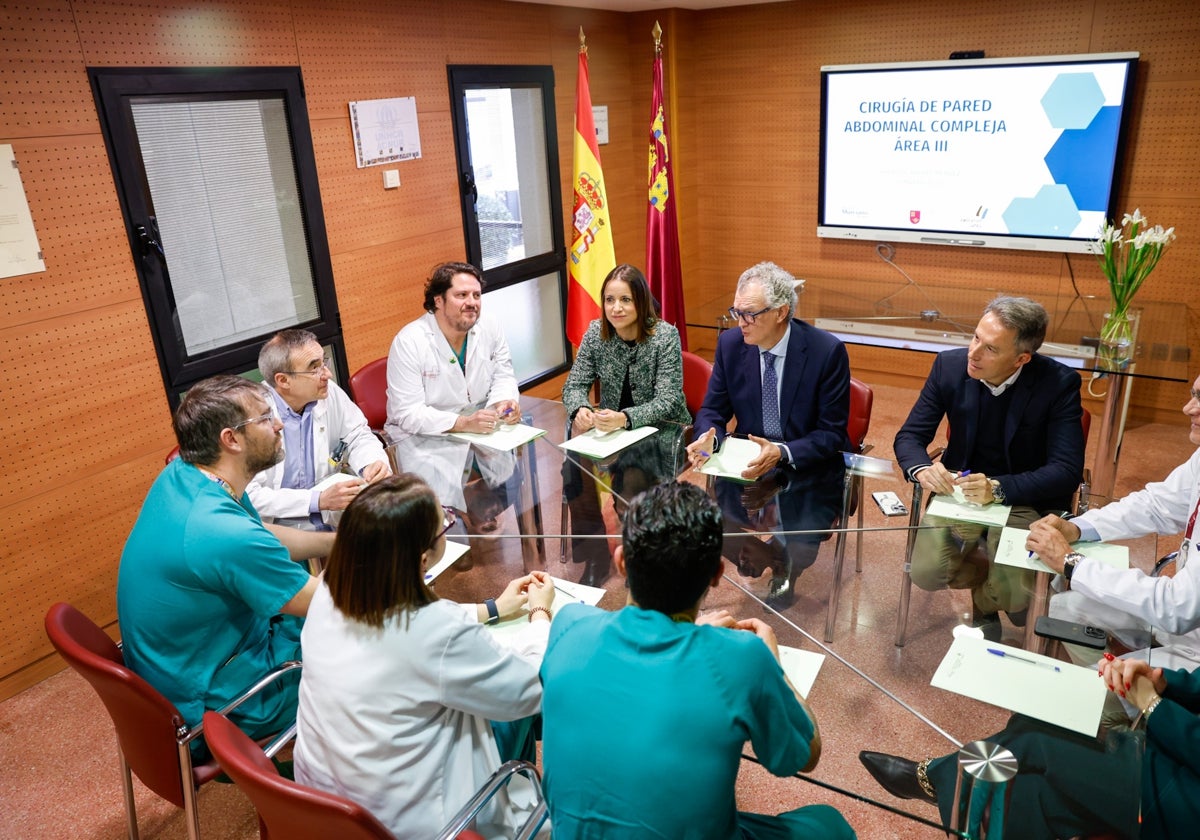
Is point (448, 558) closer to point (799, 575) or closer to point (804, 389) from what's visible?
point (799, 575)

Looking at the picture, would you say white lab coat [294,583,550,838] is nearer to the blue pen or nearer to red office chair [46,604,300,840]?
red office chair [46,604,300,840]

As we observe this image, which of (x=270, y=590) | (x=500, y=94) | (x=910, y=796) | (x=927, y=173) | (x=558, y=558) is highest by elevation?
(x=500, y=94)

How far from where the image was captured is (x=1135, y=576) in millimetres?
1961

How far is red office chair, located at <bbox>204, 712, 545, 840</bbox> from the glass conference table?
707 mm

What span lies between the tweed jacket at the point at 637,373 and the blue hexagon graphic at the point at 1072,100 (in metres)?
2.98

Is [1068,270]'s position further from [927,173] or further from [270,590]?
[270,590]

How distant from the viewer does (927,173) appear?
17.4 ft

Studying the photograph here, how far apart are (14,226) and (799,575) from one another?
9.42 ft

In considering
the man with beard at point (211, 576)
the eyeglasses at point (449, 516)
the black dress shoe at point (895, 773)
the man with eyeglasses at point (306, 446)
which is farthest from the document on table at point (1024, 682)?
the man with eyeglasses at point (306, 446)

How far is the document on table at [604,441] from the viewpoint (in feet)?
9.94

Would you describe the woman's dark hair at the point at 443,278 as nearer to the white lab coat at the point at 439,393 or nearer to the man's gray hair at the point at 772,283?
the white lab coat at the point at 439,393

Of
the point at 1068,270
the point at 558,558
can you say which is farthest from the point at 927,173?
the point at 558,558

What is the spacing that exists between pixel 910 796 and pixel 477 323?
2.73 meters

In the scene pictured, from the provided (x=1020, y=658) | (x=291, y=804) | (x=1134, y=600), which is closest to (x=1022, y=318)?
(x=1134, y=600)
